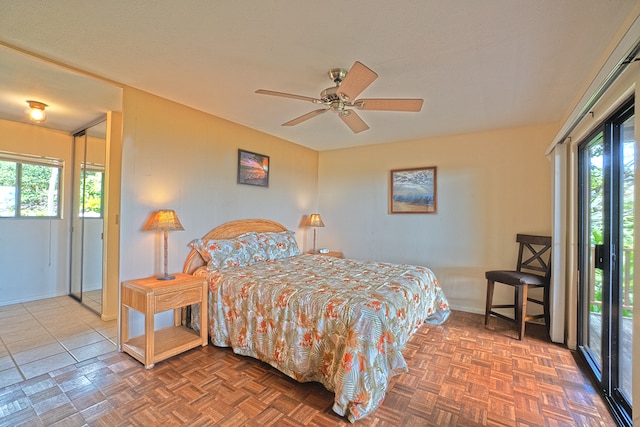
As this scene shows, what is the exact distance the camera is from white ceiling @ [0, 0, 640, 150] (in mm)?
1626

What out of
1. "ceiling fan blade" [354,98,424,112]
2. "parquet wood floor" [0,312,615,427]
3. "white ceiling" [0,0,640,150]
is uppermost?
"white ceiling" [0,0,640,150]

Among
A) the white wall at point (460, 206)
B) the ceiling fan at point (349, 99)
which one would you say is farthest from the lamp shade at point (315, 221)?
the ceiling fan at point (349, 99)

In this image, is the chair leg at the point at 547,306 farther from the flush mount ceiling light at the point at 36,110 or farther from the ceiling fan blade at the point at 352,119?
the flush mount ceiling light at the point at 36,110

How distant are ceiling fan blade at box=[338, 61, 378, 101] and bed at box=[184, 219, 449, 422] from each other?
1.46m

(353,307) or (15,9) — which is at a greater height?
(15,9)

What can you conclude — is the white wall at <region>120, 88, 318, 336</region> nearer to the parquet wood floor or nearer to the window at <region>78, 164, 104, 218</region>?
the parquet wood floor

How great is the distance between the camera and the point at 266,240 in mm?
3771

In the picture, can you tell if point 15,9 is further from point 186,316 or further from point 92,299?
Answer: point 92,299

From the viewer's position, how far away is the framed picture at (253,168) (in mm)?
3812

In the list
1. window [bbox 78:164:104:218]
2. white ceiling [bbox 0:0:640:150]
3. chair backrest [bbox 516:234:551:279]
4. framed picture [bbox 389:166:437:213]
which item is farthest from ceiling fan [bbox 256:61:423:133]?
window [bbox 78:164:104:218]

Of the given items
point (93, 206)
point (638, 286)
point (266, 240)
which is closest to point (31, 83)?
point (93, 206)

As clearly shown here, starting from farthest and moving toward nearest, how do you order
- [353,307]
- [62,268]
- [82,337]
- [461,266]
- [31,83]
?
[62,268], [461,266], [82,337], [31,83], [353,307]

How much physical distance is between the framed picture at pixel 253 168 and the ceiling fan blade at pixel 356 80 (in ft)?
6.83

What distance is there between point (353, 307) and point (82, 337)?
9.38 ft
